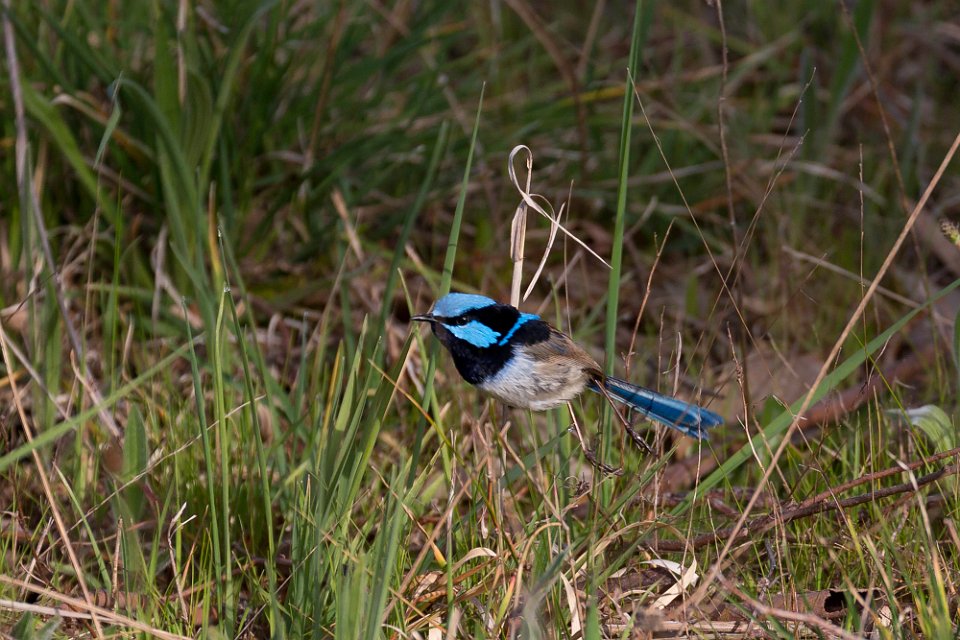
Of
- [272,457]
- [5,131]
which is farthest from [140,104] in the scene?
[272,457]

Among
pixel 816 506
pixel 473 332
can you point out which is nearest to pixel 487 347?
pixel 473 332

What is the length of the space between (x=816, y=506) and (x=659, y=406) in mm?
409

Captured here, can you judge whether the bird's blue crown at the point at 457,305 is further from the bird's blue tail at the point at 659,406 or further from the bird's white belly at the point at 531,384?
the bird's blue tail at the point at 659,406

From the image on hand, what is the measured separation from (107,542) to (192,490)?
9.1 inches

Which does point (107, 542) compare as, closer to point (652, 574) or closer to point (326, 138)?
point (652, 574)

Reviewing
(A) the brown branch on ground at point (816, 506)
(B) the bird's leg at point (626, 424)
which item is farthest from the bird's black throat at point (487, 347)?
(A) the brown branch on ground at point (816, 506)

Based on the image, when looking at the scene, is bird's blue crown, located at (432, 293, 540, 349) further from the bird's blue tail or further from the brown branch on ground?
the brown branch on ground

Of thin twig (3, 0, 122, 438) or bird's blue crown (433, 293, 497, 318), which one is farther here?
thin twig (3, 0, 122, 438)

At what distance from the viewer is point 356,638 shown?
1979mm

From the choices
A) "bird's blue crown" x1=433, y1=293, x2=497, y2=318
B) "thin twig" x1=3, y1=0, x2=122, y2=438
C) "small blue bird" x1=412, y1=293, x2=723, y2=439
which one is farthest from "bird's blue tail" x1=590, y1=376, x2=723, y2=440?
"thin twig" x1=3, y1=0, x2=122, y2=438

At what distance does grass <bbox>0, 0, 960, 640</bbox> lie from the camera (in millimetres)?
2301

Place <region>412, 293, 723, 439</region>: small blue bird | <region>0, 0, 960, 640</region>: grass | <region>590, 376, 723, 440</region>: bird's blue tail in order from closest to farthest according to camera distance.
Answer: <region>0, 0, 960, 640</region>: grass
<region>412, 293, 723, 439</region>: small blue bird
<region>590, 376, 723, 440</region>: bird's blue tail

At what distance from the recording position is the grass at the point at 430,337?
2.30 meters

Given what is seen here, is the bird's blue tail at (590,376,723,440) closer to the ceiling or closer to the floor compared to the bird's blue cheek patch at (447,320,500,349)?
closer to the floor
